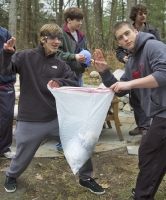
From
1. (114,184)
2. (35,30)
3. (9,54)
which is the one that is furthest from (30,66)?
(35,30)

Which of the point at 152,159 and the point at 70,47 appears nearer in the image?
the point at 152,159

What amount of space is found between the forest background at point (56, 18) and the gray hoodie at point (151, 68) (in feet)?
22.3

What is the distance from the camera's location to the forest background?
11.4m

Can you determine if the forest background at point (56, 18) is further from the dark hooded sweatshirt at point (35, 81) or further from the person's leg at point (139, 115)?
the dark hooded sweatshirt at point (35, 81)

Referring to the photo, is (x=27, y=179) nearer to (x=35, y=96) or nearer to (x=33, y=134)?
(x=33, y=134)

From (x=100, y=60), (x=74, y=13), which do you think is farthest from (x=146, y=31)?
(x=100, y=60)

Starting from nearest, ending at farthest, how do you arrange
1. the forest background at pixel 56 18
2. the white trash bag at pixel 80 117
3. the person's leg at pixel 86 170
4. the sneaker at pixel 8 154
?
the white trash bag at pixel 80 117, the person's leg at pixel 86 170, the sneaker at pixel 8 154, the forest background at pixel 56 18

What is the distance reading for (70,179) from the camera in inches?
133

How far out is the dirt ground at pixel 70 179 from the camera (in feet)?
9.88

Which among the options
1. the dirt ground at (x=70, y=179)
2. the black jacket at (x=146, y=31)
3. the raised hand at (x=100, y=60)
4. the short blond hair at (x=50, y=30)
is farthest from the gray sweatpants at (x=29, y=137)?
the black jacket at (x=146, y=31)

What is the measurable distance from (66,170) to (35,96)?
123 cm

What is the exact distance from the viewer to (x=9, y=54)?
265 cm

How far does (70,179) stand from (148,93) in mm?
1519

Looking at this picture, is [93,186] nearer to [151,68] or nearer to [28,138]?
[28,138]
